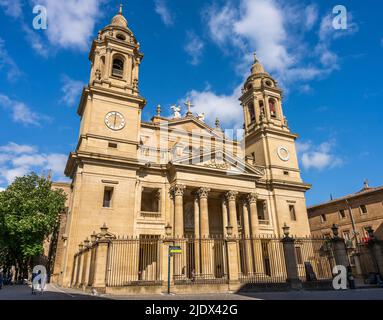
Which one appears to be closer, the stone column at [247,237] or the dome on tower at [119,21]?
the stone column at [247,237]

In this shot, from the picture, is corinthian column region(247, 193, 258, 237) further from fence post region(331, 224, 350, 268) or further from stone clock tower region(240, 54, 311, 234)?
fence post region(331, 224, 350, 268)

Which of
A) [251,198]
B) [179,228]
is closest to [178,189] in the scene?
[179,228]

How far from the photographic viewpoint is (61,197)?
33.2 metres

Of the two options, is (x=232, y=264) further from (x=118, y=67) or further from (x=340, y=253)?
(x=118, y=67)

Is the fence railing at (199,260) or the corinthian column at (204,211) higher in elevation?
the corinthian column at (204,211)

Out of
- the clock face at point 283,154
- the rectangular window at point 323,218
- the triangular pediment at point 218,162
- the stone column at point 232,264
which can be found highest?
the clock face at point 283,154

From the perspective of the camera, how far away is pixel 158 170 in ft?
86.7

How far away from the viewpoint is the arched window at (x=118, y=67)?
29.0 metres

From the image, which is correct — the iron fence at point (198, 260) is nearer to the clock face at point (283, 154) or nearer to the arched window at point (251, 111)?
the clock face at point (283, 154)

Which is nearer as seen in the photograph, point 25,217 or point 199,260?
point 199,260

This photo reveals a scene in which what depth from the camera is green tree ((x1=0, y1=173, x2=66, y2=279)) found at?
27453 millimetres

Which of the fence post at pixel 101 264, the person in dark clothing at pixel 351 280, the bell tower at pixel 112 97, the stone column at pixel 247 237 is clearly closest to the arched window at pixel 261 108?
the stone column at pixel 247 237

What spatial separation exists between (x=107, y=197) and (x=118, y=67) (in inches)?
541

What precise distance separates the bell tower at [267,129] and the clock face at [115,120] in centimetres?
1445
